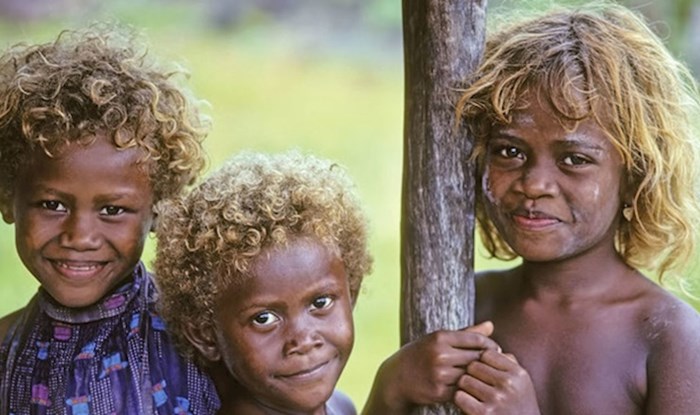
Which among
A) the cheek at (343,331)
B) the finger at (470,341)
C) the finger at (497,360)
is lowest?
the finger at (497,360)

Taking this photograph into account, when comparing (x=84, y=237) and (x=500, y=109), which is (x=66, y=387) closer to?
(x=84, y=237)

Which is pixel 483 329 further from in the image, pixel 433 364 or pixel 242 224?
pixel 242 224

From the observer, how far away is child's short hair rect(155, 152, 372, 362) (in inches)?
95.6

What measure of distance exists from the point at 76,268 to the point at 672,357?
123 centimetres

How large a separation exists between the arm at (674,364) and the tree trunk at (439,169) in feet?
1.31

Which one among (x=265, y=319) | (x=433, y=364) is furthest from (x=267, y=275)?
(x=433, y=364)

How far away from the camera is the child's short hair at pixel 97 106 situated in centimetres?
265

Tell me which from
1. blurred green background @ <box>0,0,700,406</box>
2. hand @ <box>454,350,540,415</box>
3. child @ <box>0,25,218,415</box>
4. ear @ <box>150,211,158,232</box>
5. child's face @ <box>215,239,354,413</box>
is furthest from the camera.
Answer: blurred green background @ <box>0,0,700,406</box>

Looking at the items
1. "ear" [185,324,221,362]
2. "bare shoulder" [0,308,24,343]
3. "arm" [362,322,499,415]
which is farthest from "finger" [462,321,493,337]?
"bare shoulder" [0,308,24,343]

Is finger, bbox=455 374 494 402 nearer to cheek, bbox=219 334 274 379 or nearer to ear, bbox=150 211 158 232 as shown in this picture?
cheek, bbox=219 334 274 379

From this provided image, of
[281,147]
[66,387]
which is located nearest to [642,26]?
[66,387]

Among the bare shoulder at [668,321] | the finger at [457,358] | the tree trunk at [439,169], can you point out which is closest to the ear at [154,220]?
the tree trunk at [439,169]

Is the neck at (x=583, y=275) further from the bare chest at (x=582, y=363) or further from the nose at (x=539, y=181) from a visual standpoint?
the nose at (x=539, y=181)

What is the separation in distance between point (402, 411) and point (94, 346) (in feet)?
2.19
